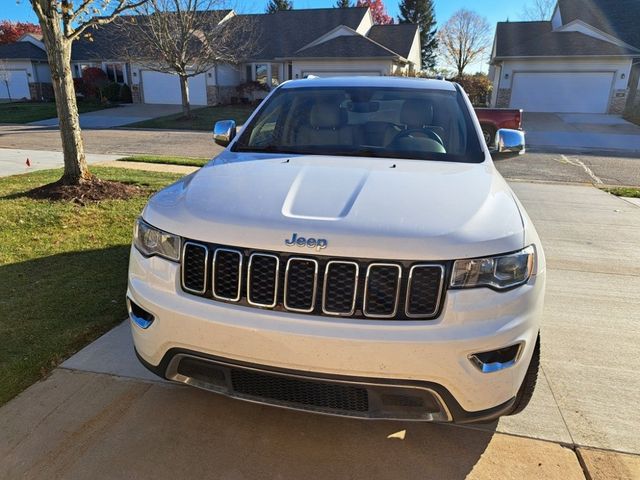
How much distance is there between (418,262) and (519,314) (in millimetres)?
498

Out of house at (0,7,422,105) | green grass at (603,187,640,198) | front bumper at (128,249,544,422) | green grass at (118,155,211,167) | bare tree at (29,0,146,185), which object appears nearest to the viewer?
front bumper at (128,249,544,422)

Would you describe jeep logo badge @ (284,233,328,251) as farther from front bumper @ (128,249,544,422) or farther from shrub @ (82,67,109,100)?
shrub @ (82,67,109,100)

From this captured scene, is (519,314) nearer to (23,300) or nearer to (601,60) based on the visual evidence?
(23,300)

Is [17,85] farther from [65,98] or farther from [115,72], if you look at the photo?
[65,98]

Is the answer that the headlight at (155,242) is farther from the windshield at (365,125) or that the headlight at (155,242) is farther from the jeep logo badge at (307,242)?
the windshield at (365,125)

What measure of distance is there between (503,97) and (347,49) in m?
9.24

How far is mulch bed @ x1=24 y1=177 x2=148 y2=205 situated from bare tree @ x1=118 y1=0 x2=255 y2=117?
1409cm

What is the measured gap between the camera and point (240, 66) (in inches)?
1264

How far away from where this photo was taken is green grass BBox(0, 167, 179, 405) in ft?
10.5

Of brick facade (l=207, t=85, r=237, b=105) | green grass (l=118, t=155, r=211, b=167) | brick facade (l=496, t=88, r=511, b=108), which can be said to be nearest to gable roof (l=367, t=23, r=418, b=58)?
brick facade (l=496, t=88, r=511, b=108)

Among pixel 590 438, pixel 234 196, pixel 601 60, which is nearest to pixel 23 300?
pixel 234 196

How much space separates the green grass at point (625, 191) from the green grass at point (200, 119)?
648 inches

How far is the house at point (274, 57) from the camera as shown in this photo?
28.4 metres

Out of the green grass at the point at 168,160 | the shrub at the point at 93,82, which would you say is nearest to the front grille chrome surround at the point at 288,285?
the green grass at the point at 168,160
